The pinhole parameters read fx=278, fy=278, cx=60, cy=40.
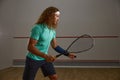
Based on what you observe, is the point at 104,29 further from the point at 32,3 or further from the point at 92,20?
the point at 32,3

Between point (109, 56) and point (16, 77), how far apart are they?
2.54 metres

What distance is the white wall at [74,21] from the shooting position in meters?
6.89

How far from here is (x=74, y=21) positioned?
23.0ft

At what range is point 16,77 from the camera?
554cm

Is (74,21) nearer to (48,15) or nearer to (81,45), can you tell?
(81,45)

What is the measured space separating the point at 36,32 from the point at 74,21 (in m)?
4.63

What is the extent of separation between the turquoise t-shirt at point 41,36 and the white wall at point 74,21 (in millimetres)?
4319

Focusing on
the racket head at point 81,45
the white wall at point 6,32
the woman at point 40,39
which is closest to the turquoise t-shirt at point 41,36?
the woman at point 40,39

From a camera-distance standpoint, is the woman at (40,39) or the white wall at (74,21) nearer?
the woman at (40,39)

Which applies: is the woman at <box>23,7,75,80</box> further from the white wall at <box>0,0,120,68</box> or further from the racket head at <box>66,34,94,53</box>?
the white wall at <box>0,0,120,68</box>

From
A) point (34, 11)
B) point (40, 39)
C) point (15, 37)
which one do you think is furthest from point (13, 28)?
point (40, 39)

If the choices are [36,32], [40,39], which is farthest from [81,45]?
[36,32]

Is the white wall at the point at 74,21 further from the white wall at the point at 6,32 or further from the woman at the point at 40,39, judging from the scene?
the woman at the point at 40,39

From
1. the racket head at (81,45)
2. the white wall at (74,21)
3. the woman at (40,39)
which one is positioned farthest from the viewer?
the white wall at (74,21)
